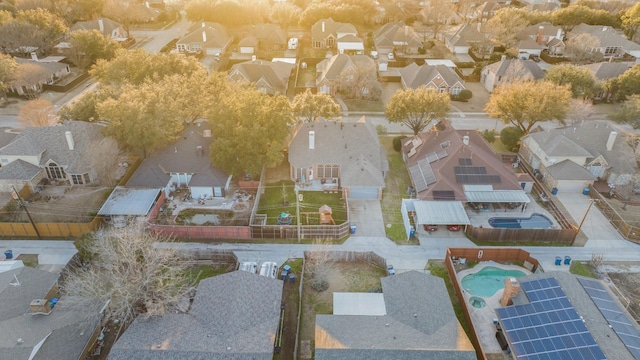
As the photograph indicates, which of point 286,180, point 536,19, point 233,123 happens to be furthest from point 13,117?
point 536,19

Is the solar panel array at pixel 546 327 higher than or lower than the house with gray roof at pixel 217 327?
higher

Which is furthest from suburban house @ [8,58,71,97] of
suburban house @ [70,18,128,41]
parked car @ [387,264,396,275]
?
parked car @ [387,264,396,275]

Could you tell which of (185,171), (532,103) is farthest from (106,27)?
(532,103)

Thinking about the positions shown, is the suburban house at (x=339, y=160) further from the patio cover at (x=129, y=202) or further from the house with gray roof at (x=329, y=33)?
the house with gray roof at (x=329, y=33)

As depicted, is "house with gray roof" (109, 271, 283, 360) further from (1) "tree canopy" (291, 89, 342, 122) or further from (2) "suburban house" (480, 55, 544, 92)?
(2) "suburban house" (480, 55, 544, 92)

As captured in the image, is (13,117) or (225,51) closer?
(13,117)

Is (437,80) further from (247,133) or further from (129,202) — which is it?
(129,202)

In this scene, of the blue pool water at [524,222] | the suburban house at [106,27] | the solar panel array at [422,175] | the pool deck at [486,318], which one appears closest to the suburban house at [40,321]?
the pool deck at [486,318]

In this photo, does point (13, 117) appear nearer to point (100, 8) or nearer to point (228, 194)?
point (228, 194)
